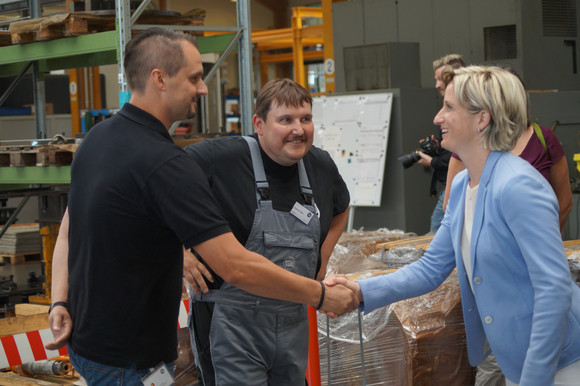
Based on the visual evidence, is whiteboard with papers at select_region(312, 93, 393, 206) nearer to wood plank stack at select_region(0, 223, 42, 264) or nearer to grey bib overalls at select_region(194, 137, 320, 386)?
wood plank stack at select_region(0, 223, 42, 264)

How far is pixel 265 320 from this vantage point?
9.59 ft

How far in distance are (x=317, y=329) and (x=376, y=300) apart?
123 cm

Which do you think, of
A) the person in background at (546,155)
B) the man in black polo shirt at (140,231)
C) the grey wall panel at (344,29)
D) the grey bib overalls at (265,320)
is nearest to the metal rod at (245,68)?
the person in background at (546,155)

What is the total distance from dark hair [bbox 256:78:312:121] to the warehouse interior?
1560 millimetres

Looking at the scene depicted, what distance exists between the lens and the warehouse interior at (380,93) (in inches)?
170

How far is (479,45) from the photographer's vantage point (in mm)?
9820

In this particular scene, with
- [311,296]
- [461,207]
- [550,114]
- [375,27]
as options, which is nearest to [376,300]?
[311,296]

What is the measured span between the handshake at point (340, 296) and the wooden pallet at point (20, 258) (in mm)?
9164

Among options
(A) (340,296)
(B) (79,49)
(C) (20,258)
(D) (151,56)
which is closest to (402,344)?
(A) (340,296)

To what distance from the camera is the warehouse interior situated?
4320 millimetres

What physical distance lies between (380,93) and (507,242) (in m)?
7.25

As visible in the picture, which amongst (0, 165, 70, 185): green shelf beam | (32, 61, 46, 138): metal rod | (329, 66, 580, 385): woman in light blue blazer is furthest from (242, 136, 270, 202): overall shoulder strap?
(32, 61, 46, 138): metal rod

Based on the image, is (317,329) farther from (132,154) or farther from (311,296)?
(132,154)

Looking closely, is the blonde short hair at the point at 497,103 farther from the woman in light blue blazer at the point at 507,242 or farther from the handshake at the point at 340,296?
the handshake at the point at 340,296
